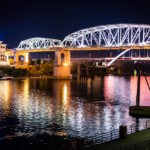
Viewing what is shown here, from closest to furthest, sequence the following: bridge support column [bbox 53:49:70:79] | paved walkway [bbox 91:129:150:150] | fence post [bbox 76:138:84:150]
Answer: fence post [bbox 76:138:84:150] < paved walkway [bbox 91:129:150:150] < bridge support column [bbox 53:49:70:79]

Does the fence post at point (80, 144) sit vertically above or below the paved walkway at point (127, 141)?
above

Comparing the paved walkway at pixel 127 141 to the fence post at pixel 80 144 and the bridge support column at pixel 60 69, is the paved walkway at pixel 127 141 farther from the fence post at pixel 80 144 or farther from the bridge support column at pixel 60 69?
the bridge support column at pixel 60 69

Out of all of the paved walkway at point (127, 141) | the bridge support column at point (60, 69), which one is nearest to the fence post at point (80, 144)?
the paved walkway at point (127, 141)

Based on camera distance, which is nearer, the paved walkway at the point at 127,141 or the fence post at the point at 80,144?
the fence post at the point at 80,144

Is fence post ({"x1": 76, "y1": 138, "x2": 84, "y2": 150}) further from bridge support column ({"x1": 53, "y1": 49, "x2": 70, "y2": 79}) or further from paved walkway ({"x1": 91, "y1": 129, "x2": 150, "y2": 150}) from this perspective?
bridge support column ({"x1": 53, "y1": 49, "x2": 70, "y2": 79})

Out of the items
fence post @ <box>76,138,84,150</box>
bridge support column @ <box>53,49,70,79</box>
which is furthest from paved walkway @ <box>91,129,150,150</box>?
bridge support column @ <box>53,49,70,79</box>

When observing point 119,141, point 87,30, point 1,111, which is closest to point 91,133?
point 119,141

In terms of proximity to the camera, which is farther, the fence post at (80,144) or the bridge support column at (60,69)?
the bridge support column at (60,69)

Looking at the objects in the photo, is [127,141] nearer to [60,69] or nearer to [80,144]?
[80,144]

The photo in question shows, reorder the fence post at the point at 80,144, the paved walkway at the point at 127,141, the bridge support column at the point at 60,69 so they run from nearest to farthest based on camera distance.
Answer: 1. the fence post at the point at 80,144
2. the paved walkway at the point at 127,141
3. the bridge support column at the point at 60,69

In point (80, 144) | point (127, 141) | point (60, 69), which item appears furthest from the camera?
point (60, 69)

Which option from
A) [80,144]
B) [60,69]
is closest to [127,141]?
[80,144]

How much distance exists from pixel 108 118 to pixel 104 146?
1479 cm

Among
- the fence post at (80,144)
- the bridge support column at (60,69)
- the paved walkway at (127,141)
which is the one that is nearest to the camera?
the fence post at (80,144)
